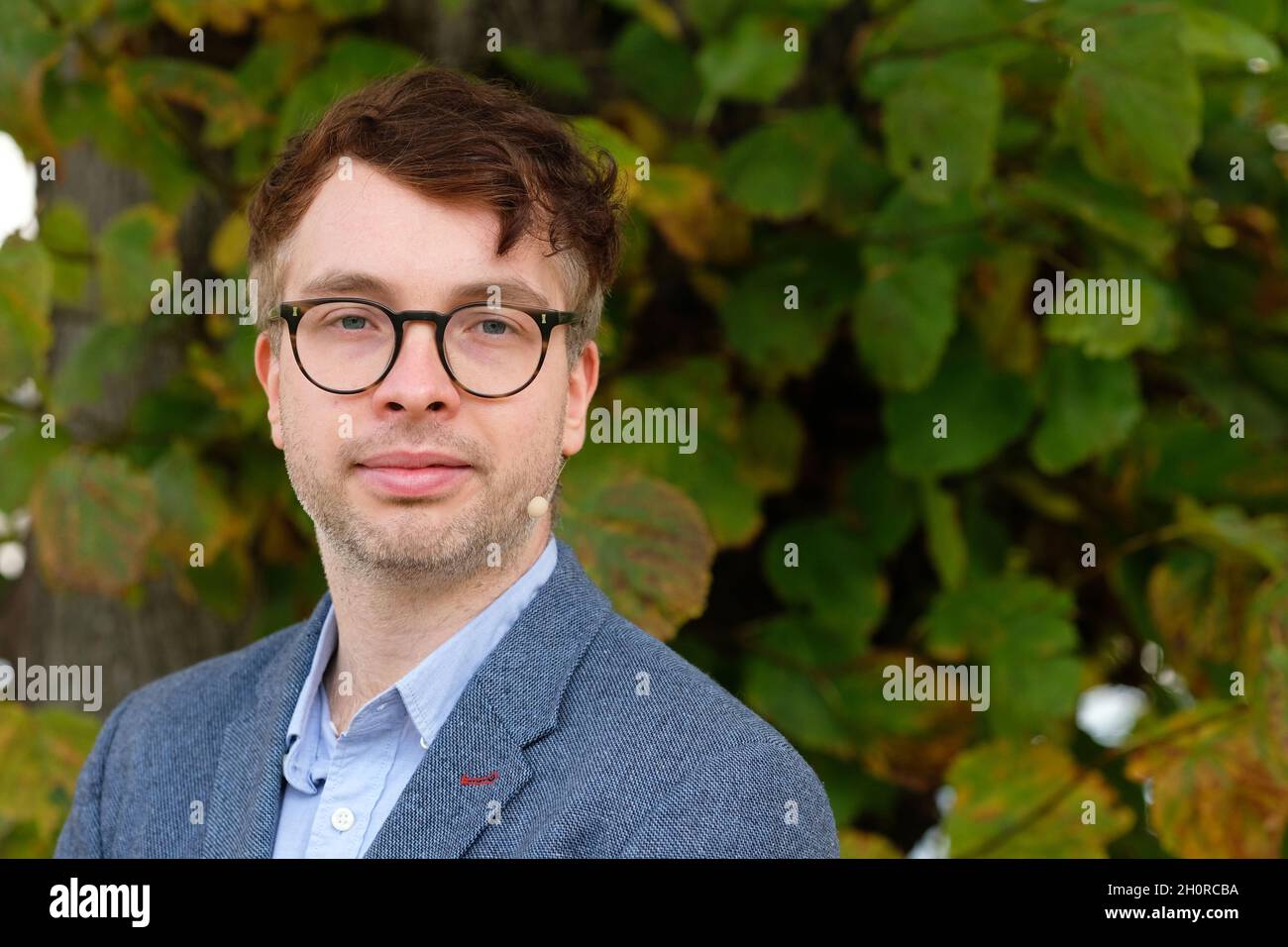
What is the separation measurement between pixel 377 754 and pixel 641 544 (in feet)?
1.35

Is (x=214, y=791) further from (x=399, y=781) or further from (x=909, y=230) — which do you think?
(x=909, y=230)

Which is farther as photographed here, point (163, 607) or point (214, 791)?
point (163, 607)

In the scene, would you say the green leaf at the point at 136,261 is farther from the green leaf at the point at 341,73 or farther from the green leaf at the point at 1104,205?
the green leaf at the point at 1104,205

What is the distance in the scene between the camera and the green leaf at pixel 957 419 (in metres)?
1.50

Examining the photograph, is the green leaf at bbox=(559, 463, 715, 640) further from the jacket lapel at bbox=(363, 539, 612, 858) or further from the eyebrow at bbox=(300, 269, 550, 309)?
the eyebrow at bbox=(300, 269, 550, 309)

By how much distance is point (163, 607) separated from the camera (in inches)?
75.4

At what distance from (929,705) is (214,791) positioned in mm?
850

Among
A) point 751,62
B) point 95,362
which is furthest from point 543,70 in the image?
point 95,362

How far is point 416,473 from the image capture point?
0.90 m

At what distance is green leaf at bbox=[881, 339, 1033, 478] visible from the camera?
150 centimetres

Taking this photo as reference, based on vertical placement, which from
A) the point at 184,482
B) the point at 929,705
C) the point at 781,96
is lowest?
the point at 929,705

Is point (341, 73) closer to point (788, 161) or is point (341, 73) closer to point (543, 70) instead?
point (543, 70)

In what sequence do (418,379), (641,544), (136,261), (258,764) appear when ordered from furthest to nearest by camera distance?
(136,261)
(641,544)
(258,764)
(418,379)
